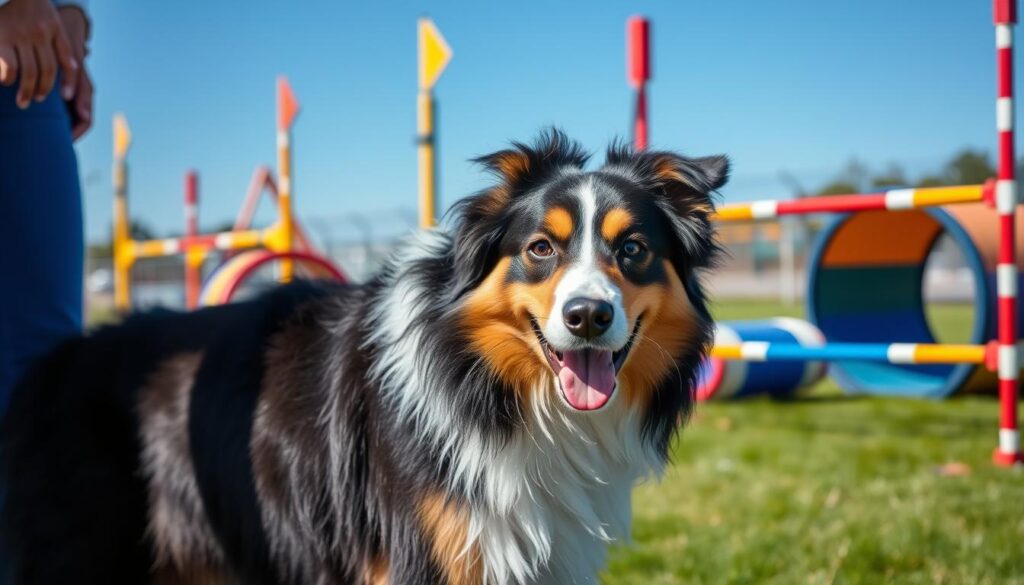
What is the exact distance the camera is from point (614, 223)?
2316mm

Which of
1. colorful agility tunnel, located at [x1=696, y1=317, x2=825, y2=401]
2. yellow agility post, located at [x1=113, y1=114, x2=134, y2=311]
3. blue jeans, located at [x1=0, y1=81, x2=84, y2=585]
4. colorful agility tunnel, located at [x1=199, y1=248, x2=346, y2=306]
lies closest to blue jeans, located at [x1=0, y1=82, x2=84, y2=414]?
blue jeans, located at [x1=0, y1=81, x2=84, y2=585]

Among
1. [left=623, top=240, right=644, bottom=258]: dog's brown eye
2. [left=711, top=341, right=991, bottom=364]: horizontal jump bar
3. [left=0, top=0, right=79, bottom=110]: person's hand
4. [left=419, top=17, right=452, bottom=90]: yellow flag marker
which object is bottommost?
[left=711, top=341, right=991, bottom=364]: horizontal jump bar

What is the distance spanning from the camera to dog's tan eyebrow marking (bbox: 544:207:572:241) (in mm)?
2303

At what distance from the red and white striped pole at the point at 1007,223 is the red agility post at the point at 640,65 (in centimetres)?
184

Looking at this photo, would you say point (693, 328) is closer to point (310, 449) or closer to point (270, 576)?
point (310, 449)

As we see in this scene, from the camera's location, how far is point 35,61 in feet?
7.25

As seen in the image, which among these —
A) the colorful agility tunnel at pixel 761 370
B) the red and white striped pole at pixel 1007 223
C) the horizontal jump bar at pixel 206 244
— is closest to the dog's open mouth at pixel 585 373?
the red and white striped pole at pixel 1007 223

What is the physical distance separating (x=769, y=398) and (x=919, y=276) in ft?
8.03

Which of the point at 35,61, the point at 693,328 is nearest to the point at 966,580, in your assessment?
the point at 693,328

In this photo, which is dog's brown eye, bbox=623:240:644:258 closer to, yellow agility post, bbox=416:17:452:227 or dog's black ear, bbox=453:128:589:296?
dog's black ear, bbox=453:128:589:296

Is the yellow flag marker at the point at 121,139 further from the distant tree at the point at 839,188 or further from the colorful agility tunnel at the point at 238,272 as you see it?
the distant tree at the point at 839,188

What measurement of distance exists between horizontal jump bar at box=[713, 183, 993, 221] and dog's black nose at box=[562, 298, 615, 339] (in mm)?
2090

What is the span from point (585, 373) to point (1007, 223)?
2.98 m

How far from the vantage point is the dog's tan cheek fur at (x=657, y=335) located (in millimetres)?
2318
